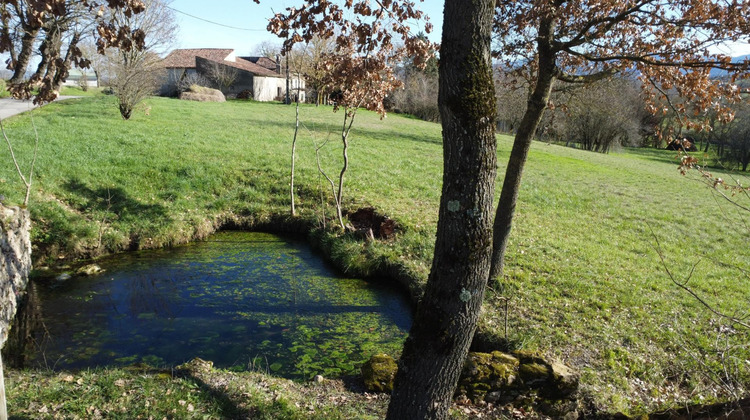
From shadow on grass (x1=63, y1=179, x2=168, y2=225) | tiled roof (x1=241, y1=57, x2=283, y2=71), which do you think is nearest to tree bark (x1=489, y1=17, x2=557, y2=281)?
shadow on grass (x1=63, y1=179, x2=168, y2=225)

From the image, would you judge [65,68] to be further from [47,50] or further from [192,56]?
[192,56]

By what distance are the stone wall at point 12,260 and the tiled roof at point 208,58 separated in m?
48.7

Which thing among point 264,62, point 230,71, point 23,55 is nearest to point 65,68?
point 23,55

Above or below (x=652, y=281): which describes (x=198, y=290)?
below

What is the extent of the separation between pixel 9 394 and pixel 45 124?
752 inches

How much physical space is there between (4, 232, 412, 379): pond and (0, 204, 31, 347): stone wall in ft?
0.97

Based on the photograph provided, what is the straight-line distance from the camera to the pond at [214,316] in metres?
7.41

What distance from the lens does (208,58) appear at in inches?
2218

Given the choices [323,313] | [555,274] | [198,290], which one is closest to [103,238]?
[198,290]

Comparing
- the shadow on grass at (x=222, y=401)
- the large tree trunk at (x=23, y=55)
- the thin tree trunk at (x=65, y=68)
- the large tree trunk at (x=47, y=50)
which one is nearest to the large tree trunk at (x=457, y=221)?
the shadow on grass at (x=222, y=401)

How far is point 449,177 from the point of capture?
385cm

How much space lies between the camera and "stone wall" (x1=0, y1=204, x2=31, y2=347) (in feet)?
26.6

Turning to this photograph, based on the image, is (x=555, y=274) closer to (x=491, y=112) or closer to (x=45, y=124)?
(x=491, y=112)

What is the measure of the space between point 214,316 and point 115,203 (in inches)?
259
